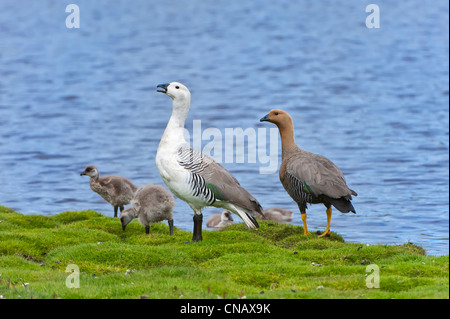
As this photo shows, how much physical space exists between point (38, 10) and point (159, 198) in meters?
83.6

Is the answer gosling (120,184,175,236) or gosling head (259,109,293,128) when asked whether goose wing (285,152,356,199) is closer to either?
gosling head (259,109,293,128)

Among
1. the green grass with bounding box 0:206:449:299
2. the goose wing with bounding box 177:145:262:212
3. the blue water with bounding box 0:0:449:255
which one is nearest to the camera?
the green grass with bounding box 0:206:449:299

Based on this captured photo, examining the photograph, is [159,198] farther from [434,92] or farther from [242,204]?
[434,92]

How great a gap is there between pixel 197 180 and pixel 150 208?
1.71m

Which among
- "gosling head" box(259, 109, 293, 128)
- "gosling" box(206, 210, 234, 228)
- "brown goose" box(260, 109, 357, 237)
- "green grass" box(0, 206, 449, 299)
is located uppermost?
"gosling head" box(259, 109, 293, 128)

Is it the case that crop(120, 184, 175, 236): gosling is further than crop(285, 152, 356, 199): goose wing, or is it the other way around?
crop(120, 184, 175, 236): gosling

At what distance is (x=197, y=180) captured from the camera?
14727 mm

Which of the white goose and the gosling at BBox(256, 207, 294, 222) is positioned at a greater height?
the white goose

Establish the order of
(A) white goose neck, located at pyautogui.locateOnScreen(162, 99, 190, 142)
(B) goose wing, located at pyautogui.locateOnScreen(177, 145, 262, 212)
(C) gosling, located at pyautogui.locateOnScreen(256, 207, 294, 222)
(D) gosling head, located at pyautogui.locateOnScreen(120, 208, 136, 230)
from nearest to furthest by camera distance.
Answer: (B) goose wing, located at pyautogui.locateOnScreen(177, 145, 262, 212)
(A) white goose neck, located at pyautogui.locateOnScreen(162, 99, 190, 142)
(D) gosling head, located at pyautogui.locateOnScreen(120, 208, 136, 230)
(C) gosling, located at pyautogui.locateOnScreen(256, 207, 294, 222)

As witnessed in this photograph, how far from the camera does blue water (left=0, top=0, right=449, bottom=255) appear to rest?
24.3 m

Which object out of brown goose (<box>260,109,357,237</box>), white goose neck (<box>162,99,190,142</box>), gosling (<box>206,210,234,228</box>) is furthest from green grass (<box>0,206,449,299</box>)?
gosling (<box>206,210,234,228</box>)

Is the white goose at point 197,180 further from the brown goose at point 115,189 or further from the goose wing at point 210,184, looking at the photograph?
the brown goose at point 115,189

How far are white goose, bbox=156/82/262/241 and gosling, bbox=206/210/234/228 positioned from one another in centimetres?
457

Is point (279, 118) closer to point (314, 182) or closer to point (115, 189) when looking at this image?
point (314, 182)
